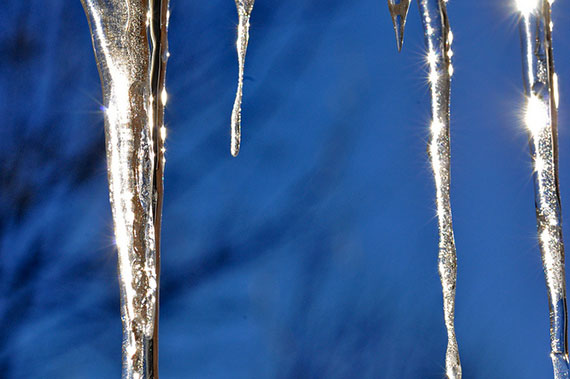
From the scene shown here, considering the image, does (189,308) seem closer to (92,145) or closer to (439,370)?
(92,145)

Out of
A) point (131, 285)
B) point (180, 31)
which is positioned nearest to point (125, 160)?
point (131, 285)

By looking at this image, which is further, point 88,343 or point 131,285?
point 88,343

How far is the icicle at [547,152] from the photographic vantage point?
0.47 metres

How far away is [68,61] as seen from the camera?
1.03 m

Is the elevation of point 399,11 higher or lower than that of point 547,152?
higher

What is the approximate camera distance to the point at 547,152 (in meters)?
0.49

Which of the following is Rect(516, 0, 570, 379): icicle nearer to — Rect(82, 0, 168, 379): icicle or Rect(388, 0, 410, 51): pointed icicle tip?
Rect(388, 0, 410, 51): pointed icicle tip

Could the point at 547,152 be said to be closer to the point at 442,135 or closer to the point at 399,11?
the point at 442,135

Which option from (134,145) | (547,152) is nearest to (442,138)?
(547,152)

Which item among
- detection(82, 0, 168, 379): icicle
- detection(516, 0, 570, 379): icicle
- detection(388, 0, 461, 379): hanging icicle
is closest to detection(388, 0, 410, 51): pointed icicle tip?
detection(388, 0, 461, 379): hanging icicle

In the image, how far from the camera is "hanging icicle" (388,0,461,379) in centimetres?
50

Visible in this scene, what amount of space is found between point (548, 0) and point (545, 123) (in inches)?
4.7

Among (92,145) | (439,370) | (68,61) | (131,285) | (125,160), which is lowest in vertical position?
(439,370)

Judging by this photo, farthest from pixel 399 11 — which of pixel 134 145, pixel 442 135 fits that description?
pixel 134 145
